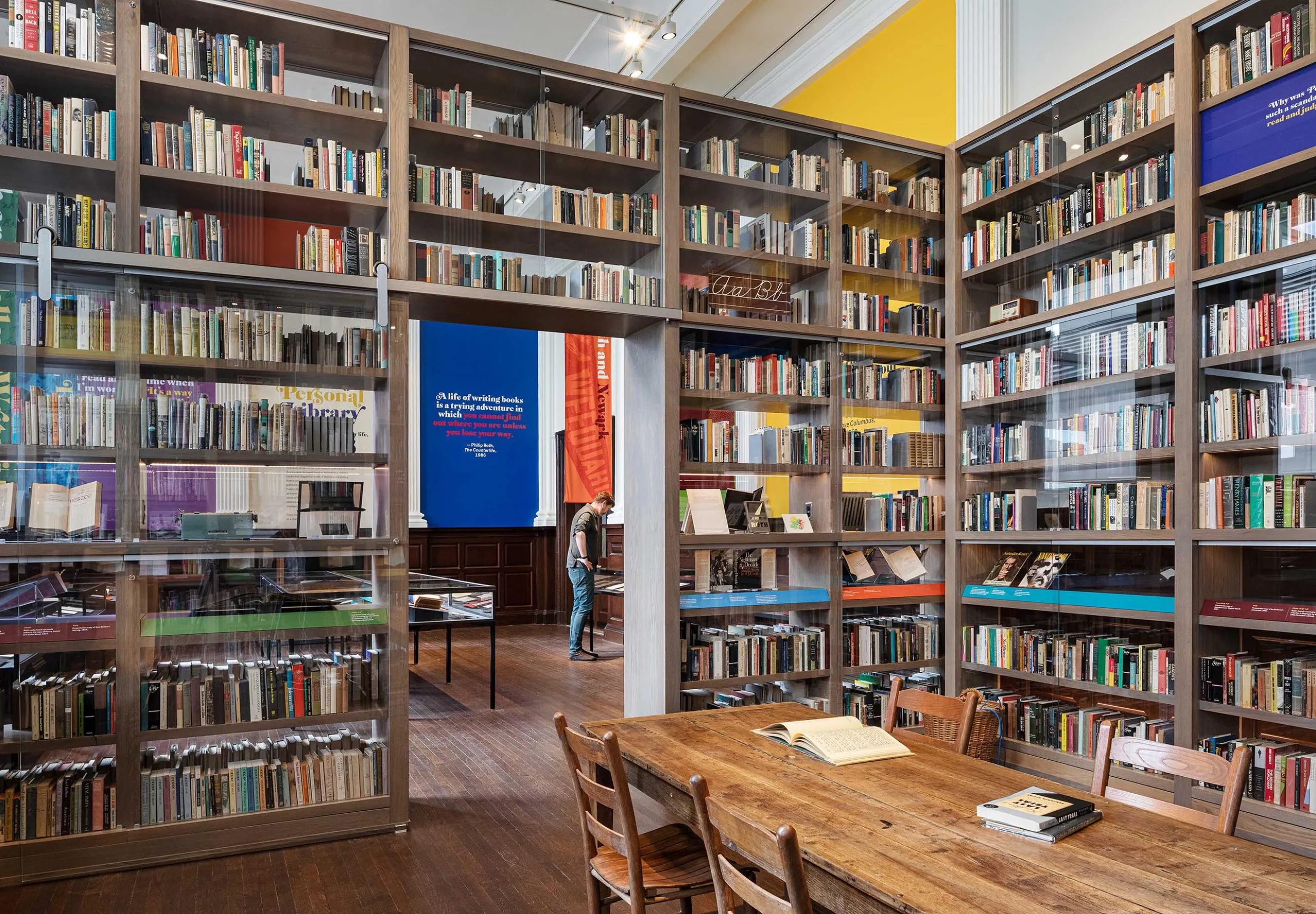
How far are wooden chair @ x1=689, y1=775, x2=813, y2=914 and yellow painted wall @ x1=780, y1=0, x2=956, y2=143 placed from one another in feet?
18.4

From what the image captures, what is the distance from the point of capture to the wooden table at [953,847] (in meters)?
1.73

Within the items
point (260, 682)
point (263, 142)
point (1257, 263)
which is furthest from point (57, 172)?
→ point (1257, 263)

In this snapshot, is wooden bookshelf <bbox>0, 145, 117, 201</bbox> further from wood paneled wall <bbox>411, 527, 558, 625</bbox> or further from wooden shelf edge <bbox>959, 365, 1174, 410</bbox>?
wood paneled wall <bbox>411, 527, 558, 625</bbox>

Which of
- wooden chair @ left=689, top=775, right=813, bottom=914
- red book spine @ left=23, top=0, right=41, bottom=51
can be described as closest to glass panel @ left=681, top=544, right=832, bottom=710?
wooden chair @ left=689, top=775, right=813, bottom=914

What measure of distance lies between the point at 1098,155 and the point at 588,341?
6.93 metres

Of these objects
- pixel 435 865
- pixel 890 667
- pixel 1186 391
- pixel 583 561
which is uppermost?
pixel 1186 391

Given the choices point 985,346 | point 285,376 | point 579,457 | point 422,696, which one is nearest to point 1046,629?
point 985,346

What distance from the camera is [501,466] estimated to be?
12172 millimetres

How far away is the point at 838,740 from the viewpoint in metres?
2.85

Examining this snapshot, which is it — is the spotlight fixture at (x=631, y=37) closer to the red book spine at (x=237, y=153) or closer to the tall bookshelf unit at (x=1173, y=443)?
the tall bookshelf unit at (x=1173, y=443)

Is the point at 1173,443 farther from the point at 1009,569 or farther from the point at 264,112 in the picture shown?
the point at 264,112

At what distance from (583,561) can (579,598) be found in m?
0.50

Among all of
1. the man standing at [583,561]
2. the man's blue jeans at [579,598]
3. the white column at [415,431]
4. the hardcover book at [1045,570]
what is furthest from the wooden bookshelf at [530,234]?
the white column at [415,431]

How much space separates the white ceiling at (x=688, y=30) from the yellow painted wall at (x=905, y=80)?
0.14m
